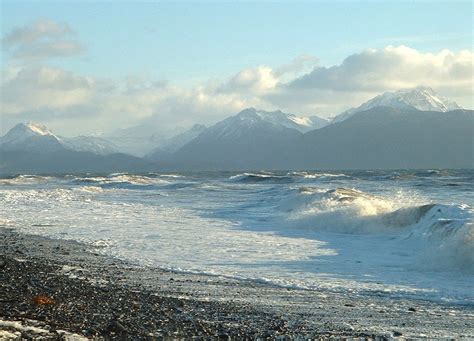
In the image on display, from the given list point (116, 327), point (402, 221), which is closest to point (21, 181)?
point (402, 221)

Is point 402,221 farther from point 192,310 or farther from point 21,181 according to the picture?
point 21,181

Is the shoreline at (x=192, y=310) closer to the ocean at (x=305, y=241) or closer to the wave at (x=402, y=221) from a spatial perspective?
the ocean at (x=305, y=241)

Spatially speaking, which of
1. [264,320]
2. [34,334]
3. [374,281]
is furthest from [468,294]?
[34,334]

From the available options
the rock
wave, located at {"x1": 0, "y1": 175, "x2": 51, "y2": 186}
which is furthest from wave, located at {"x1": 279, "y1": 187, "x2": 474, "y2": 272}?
wave, located at {"x1": 0, "y1": 175, "x2": 51, "y2": 186}

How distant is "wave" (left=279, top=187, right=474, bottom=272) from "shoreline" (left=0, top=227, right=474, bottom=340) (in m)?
5.84

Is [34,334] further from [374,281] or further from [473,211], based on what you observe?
[473,211]

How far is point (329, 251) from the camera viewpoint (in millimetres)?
20250

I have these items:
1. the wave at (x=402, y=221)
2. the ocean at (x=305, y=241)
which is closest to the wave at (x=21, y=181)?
the ocean at (x=305, y=241)

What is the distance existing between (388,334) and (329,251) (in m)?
10.2

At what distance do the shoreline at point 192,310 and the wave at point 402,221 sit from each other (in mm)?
5838

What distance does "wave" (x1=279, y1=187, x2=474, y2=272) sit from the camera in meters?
18.2

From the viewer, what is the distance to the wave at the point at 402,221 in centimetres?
1817

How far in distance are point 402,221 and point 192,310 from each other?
17.2 metres

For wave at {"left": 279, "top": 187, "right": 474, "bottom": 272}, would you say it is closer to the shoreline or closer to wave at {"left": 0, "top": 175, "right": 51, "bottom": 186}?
the shoreline
